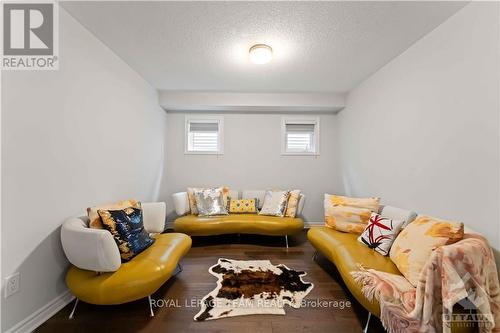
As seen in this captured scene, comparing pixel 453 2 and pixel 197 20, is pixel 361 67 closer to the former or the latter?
pixel 453 2

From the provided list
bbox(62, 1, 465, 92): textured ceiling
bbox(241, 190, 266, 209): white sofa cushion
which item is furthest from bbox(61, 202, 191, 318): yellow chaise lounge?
bbox(241, 190, 266, 209): white sofa cushion

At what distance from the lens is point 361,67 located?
9.20 feet

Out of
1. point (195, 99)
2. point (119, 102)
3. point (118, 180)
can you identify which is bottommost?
point (118, 180)

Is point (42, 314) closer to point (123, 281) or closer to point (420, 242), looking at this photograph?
point (123, 281)

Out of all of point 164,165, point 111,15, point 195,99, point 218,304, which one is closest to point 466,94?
point 218,304

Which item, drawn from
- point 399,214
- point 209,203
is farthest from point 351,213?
point 209,203

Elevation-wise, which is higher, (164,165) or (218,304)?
(164,165)

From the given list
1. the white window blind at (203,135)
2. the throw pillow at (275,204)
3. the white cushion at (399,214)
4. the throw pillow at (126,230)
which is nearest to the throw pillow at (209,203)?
the throw pillow at (275,204)

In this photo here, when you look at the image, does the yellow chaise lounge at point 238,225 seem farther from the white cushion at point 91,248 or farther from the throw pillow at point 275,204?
the white cushion at point 91,248

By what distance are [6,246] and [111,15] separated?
80.2 inches

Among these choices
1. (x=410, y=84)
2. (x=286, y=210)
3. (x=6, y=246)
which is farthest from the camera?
(x=286, y=210)

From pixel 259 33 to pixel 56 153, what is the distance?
2.20m

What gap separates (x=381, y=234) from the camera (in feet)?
6.66

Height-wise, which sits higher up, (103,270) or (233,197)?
(233,197)
